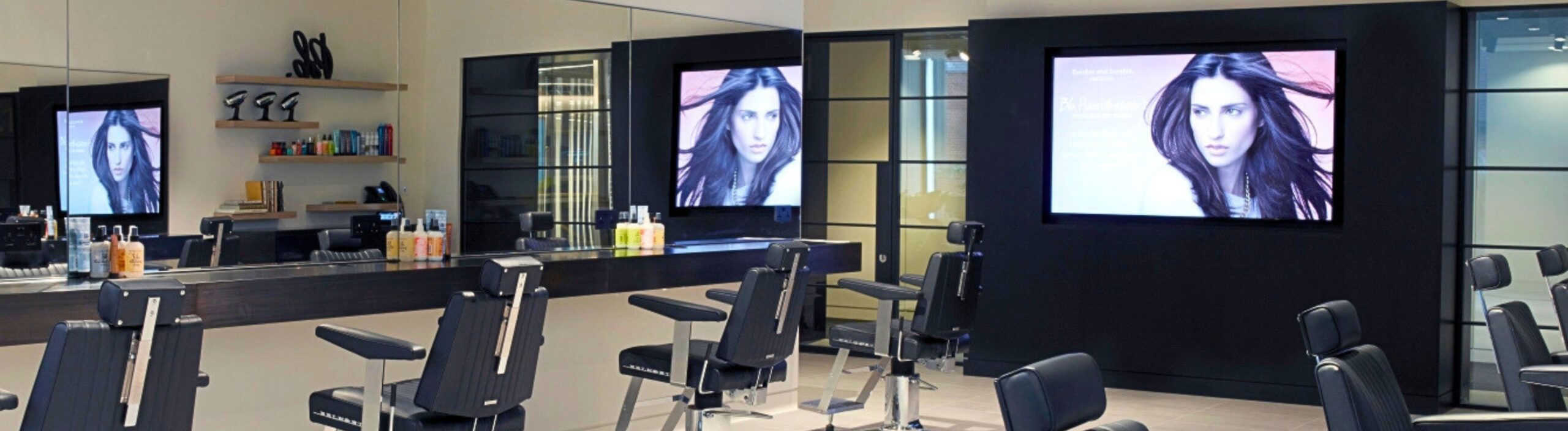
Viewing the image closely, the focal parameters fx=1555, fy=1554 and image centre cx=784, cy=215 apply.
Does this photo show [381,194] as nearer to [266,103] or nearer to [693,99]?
[266,103]

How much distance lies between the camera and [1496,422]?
367 cm

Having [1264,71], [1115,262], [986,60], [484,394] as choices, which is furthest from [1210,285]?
[484,394]

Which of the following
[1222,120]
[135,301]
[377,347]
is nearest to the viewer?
[135,301]

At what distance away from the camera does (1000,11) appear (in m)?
8.23

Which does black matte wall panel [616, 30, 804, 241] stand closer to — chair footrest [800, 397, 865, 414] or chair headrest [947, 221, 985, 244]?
chair footrest [800, 397, 865, 414]

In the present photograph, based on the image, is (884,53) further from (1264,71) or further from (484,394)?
(484,394)

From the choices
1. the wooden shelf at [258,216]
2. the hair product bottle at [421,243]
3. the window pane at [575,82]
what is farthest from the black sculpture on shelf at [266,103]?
the window pane at [575,82]

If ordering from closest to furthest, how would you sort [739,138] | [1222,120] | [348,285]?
[348,285] < [739,138] < [1222,120]

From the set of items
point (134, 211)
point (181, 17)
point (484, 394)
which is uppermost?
point (181, 17)

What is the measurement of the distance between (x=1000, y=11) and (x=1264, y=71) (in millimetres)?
1423

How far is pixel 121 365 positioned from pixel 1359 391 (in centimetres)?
261

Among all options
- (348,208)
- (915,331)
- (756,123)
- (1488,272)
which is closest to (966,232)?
(915,331)

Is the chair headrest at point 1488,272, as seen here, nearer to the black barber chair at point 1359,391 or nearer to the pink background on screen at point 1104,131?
the black barber chair at point 1359,391

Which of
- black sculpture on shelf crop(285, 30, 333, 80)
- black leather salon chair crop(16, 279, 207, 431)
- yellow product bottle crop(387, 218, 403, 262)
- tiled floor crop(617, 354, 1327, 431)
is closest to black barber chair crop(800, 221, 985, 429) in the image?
tiled floor crop(617, 354, 1327, 431)
